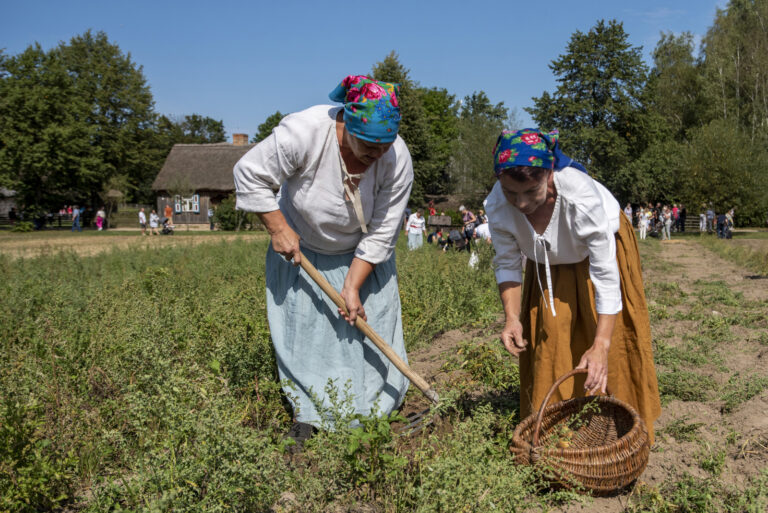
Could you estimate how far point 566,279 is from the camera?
2871 millimetres

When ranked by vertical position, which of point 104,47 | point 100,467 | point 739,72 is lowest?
point 100,467

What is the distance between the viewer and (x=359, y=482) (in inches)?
99.4

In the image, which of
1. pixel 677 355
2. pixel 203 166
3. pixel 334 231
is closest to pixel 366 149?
pixel 334 231

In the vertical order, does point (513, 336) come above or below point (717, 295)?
above

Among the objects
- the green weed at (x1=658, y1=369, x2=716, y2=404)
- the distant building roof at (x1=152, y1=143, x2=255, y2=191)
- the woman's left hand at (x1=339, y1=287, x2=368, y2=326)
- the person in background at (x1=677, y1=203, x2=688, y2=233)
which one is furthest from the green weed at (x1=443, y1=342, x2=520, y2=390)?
the distant building roof at (x1=152, y1=143, x2=255, y2=191)

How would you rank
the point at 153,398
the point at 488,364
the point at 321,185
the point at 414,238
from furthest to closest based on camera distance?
the point at 414,238 → the point at 488,364 → the point at 321,185 → the point at 153,398

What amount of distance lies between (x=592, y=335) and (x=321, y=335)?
1.35 meters

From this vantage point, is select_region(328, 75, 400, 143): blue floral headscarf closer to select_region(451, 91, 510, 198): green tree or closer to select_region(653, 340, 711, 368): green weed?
select_region(653, 340, 711, 368): green weed

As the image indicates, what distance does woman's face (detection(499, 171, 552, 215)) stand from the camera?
8.04ft

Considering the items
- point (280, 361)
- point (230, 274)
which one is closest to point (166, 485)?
point (280, 361)

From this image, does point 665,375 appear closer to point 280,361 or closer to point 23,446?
point 280,361

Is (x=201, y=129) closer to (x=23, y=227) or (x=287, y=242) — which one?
(x=23, y=227)

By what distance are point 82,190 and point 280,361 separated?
39.9 metres

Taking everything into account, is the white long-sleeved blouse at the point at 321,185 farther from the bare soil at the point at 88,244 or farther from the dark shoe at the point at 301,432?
the bare soil at the point at 88,244
